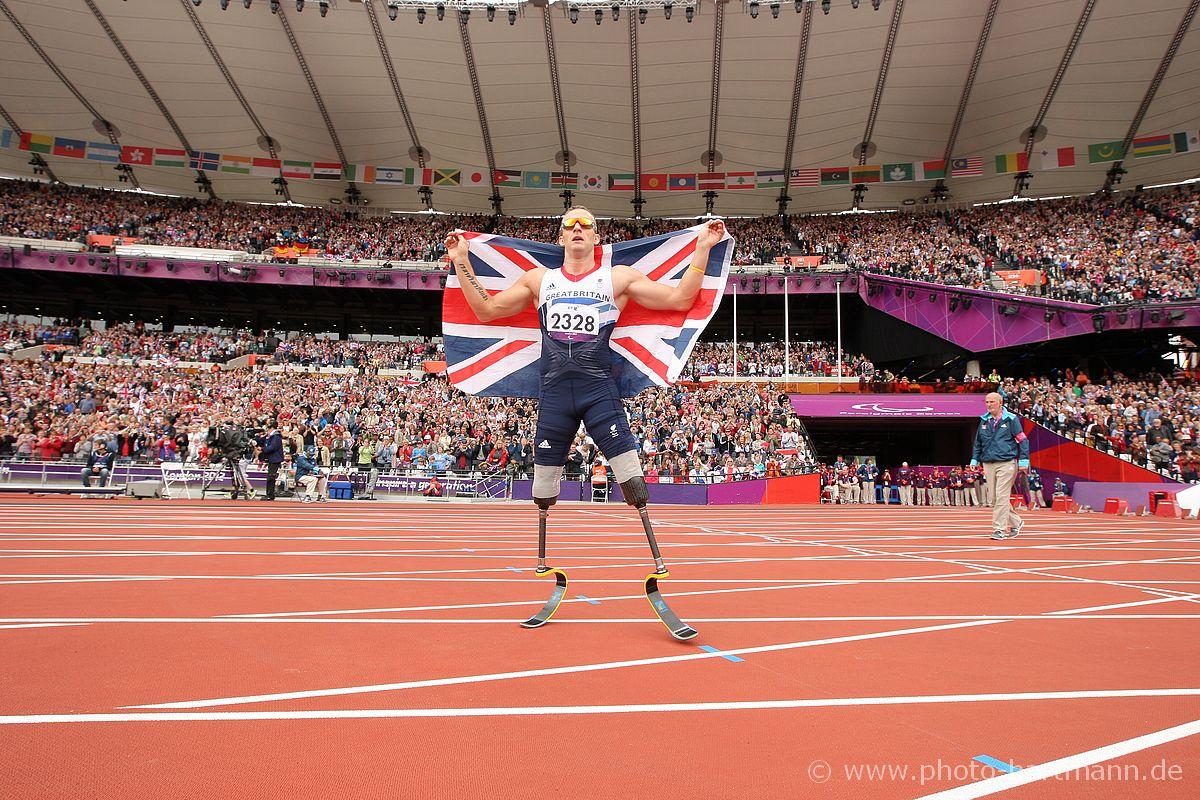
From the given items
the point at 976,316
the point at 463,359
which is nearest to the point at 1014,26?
the point at 976,316

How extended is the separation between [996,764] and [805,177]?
130 feet

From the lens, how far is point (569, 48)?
31.2 m

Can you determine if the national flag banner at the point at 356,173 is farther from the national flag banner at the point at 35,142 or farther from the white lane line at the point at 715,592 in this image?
the white lane line at the point at 715,592

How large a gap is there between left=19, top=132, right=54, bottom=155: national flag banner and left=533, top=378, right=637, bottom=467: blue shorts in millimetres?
44691

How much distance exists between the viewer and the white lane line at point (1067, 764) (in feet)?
5.42

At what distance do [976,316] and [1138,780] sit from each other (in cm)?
3254

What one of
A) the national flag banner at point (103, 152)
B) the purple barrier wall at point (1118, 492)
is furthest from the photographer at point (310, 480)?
the national flag banner at point (103, 152)

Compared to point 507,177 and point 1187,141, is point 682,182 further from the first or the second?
point 1187,141

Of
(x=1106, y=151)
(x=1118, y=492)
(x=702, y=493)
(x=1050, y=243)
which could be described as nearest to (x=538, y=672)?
(x=702, y=493)

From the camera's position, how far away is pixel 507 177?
39000 mm

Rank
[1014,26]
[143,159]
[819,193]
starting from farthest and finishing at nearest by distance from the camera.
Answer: [819,193]
[143,159]
[1014,26]

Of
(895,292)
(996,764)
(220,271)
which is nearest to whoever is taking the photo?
(996,764)

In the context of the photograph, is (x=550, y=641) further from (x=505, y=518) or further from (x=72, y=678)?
(x=505, y=518)

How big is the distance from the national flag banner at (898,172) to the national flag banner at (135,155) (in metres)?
40.0
